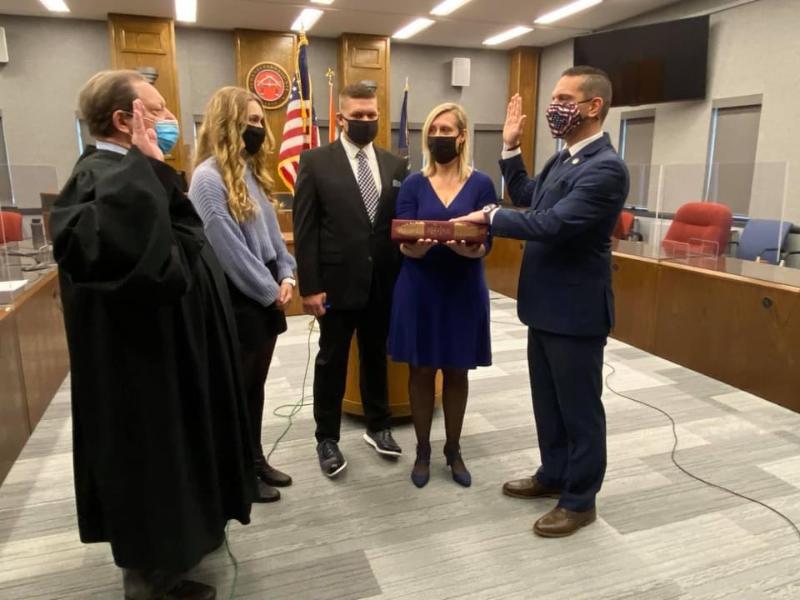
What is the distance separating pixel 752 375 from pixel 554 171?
221cm

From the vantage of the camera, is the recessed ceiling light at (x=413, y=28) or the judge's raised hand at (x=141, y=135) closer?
the judge's raised hand at (x=141, y=135)

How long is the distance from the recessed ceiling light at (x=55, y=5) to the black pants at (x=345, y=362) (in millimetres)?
5990

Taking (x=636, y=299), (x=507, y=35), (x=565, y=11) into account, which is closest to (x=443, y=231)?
(x=636, y=299)

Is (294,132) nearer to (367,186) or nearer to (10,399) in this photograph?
(367,186)

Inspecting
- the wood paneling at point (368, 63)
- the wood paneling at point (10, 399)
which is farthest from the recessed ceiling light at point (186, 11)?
the wood paneling at point (10, 399)

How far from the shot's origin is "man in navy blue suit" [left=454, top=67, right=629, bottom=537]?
1.87m

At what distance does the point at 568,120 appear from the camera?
1.96 m

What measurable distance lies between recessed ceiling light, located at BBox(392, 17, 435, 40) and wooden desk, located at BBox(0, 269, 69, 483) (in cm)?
525

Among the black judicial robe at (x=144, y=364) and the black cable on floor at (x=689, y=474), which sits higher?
the black judicial robe at (x=144, y=364)

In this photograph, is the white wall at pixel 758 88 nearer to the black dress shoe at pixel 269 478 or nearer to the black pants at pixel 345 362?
the black pants at pixel 345 362

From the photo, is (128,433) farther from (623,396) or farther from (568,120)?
(623,396)

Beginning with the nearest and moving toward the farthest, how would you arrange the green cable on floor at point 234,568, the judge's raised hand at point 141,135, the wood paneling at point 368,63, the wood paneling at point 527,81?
the judge's raised hand at point 141,135
the green cable on floor at point 234,568
the wood paneling at point 368,63
the wood paneling at point 527,81

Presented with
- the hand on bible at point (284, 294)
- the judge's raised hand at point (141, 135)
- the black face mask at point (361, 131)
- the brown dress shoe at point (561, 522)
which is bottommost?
the brown dress shoe at point (561, 522)

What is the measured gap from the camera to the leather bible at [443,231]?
2.02 meters
